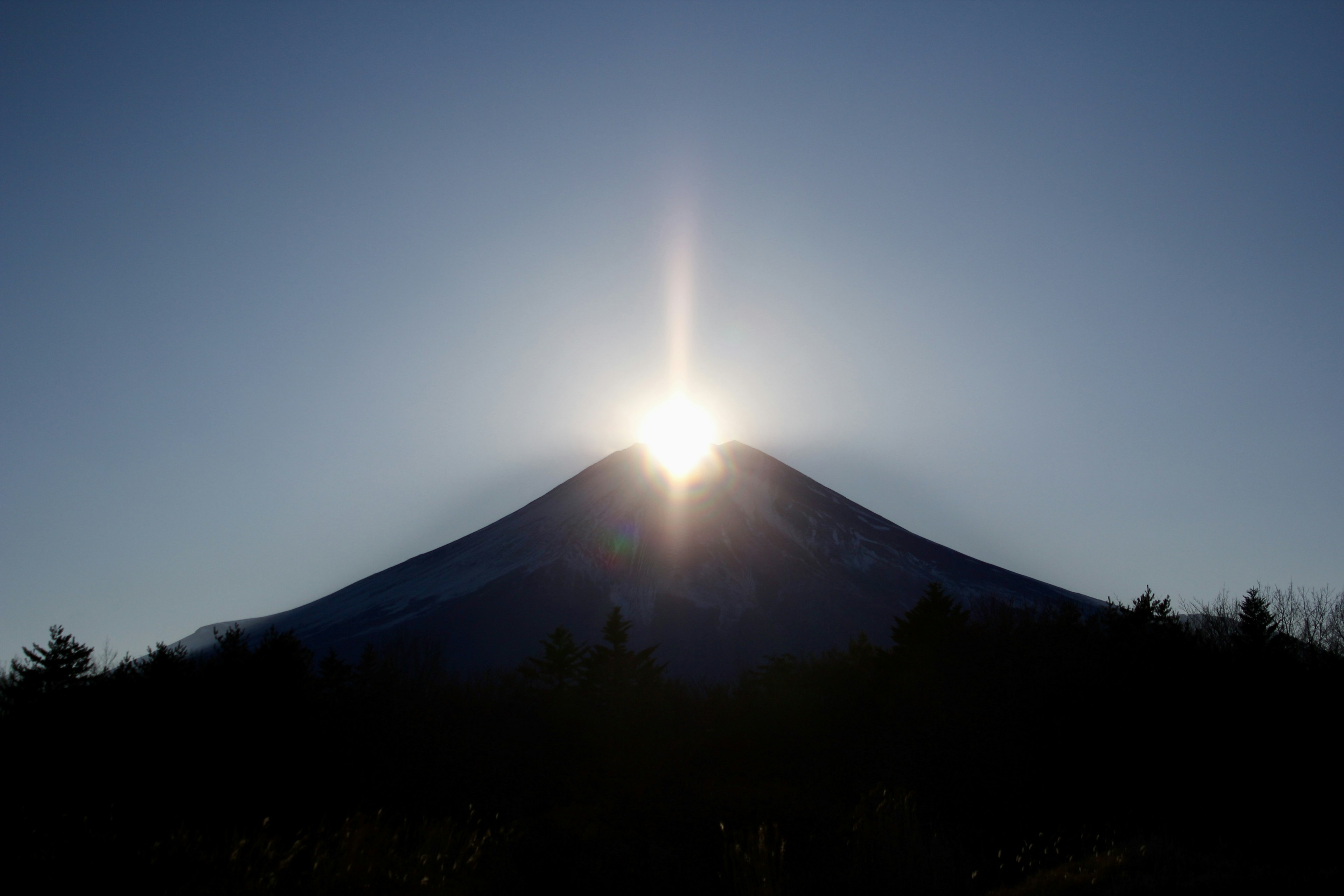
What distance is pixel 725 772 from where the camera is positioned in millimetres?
21938

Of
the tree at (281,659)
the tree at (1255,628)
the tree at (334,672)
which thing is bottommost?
the tree at (1255,628)

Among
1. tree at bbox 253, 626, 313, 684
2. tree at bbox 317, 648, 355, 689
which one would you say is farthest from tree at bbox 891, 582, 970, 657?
tree at bbox 317, 648, 355, 689

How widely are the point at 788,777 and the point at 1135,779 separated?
7919mm

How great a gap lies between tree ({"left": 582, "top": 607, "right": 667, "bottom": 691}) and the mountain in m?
70.8

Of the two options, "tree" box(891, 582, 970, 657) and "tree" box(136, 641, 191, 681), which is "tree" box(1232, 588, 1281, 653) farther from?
"tree" box(136, 641, 191, 681)

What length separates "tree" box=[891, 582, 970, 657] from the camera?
29.3m

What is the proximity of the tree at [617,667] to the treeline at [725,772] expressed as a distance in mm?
320

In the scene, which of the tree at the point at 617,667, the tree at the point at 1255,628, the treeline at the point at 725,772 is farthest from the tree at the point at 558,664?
the tree at the point at 1255,628

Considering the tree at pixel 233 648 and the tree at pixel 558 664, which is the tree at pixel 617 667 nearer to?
the tree at pixel 558 664

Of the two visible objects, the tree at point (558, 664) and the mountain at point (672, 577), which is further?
the mountain at point (672, 577)

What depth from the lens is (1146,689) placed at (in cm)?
2144

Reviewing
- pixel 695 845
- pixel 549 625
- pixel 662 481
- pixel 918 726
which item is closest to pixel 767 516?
pixel 662 481

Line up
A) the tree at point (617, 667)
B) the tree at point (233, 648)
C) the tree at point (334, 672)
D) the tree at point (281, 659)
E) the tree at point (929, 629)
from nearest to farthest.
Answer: the tree at point (281, 659)
the tree at point (233, 648)
the tree at point (929, 629)
the tree at point (617, 667)
the tree at point (334, 672)

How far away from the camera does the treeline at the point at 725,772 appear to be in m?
10.2
